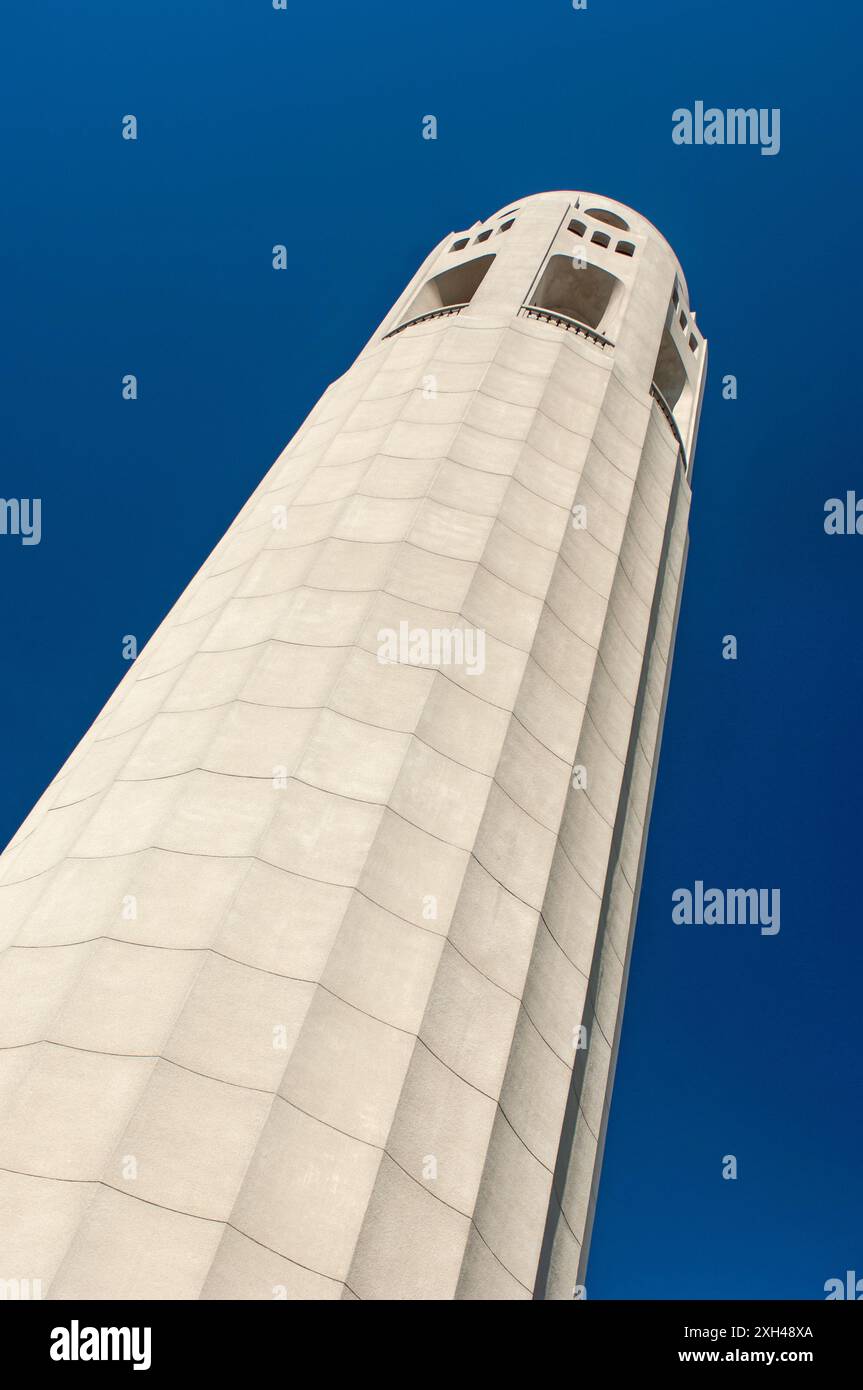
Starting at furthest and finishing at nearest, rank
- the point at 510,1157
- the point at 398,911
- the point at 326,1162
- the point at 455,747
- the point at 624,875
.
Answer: the point at 624,875, the point at 455,747, the point at 398,911, the point at 510,1157, the point at 326,1162

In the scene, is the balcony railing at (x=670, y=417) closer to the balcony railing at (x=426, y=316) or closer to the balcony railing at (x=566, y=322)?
the balcony railing at (x=566, y=322)

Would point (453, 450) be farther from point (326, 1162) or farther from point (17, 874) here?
point (326, 1162)

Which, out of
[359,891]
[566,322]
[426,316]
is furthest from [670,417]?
[359,891]

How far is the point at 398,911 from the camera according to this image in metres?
18.4

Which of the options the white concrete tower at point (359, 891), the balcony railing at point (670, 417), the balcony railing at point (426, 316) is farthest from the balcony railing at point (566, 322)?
the white concrete tower at point (359, 891)

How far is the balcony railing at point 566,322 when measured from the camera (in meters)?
38.3

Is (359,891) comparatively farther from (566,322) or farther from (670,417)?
(670,417)

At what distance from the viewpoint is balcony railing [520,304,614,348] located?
1510 inches

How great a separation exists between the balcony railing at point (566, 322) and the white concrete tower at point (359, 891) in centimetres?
606

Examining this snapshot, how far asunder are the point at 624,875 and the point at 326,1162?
42.4 feet

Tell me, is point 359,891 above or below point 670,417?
below

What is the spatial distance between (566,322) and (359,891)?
26077 millimetres

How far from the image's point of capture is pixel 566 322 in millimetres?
38688
